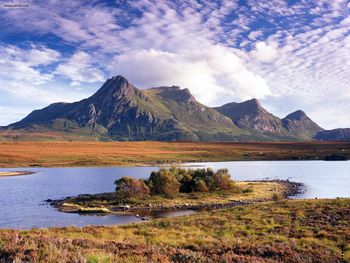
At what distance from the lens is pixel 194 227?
3506cm

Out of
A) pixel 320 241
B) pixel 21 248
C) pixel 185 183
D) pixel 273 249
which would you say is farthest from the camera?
pixel 185 183

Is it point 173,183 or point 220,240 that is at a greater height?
point 220,240

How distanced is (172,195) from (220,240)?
5365cm

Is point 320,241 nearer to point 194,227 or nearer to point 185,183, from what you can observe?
point 194,227

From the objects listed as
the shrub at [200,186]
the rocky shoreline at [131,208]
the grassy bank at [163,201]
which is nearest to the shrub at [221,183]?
the shrub at [200,186]

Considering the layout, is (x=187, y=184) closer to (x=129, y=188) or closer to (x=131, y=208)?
(x=129, y=188)

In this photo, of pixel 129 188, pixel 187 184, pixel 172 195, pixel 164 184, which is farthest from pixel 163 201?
pixel 187 184

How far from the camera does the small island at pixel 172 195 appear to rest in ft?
226

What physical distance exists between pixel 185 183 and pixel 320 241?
2398 inches

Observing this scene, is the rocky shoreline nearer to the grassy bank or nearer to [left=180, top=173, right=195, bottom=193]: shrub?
the grassy bank

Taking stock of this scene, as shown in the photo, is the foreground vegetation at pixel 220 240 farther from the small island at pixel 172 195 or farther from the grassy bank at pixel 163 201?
the small island at pixel 172 195

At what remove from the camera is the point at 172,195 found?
78062 millimetres

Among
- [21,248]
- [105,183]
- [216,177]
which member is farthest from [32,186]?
[21,248]

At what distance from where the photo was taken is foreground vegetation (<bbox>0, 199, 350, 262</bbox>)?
16.2m
